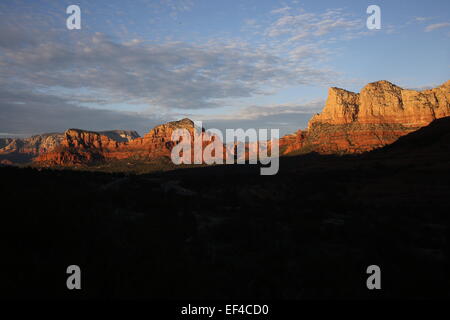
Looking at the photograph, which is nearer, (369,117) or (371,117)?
(371,117)

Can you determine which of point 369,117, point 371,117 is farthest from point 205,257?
point 369,117

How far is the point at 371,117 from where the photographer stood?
470 feet

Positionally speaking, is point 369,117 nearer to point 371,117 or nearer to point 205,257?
point 371,117

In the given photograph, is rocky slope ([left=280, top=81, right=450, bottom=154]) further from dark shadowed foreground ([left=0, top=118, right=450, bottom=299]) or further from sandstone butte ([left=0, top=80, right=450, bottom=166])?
dark shadowed foreground ([left=0, top=118, right=450, bottom=299])

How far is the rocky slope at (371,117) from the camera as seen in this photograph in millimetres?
120938

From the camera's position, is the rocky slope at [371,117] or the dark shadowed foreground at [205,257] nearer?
the dark shadowed foreground at [205,257]

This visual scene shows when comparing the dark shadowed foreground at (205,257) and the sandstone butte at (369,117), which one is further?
the sandstone butte at (369,117)

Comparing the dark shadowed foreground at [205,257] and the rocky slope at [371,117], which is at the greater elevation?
the rocky slope at [371,117]

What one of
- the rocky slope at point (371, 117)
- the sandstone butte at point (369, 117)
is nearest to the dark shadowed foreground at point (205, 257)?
the sandstone butte at point (369, 117)

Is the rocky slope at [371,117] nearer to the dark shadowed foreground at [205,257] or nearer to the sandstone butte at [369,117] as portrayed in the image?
the sandstone butte at [369,117]

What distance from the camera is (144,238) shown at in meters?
9.48

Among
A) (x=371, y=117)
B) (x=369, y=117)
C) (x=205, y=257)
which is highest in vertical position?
(x=369, y=117)
